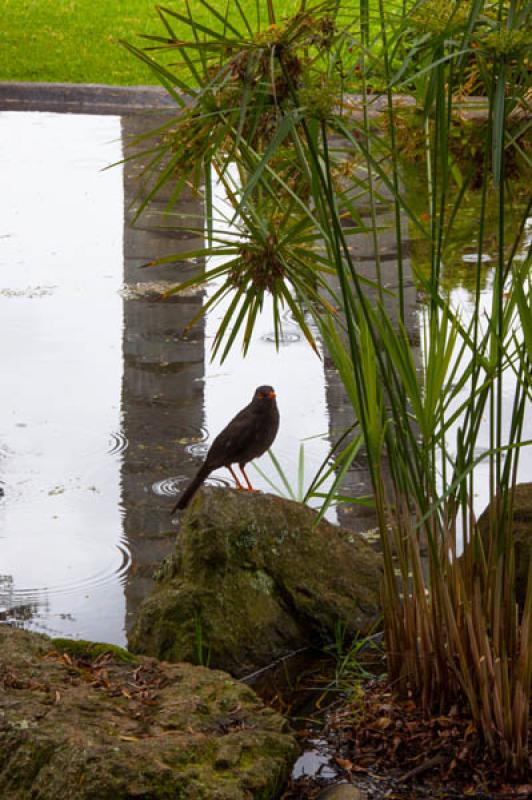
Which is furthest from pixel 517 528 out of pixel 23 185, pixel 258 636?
pixel 23 185

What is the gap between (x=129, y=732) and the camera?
11.4ft

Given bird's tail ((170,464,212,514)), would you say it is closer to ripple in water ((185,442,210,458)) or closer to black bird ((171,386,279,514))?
black bird ((171,386,279,514))

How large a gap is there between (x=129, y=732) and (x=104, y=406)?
4012mm

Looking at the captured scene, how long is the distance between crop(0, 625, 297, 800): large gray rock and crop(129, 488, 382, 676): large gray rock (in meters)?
0.59

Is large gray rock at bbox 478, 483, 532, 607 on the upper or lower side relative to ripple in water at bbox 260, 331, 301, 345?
lower

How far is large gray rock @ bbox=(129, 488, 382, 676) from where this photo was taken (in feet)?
15.1

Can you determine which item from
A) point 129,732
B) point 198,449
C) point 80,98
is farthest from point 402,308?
point 80,98

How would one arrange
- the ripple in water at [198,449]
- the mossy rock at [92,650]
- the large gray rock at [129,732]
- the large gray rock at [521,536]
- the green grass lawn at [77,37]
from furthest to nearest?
the green grass lawn at [77,37] < the ripple in water at [198,449] < the large gray rock at [521,536] < the mossy rock at [92,650] < the large gray rock at [129,732]

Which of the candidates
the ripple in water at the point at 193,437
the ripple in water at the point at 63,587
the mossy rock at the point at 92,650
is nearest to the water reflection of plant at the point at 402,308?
the mossy rock at the point at 92,650

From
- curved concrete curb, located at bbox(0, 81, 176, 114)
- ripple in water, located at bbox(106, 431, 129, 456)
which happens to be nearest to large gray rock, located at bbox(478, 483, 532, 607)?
ripple in water, located at bbox(106, 431, 129, 456)

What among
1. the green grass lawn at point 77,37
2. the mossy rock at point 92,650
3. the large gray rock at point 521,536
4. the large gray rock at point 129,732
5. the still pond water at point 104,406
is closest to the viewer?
the large gray rock at point 129,732

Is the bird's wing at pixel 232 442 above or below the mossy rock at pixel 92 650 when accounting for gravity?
above

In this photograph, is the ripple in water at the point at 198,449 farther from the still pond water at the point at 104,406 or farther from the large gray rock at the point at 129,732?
the large gray rock at the point at 129,732

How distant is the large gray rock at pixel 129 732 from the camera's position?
326cm
